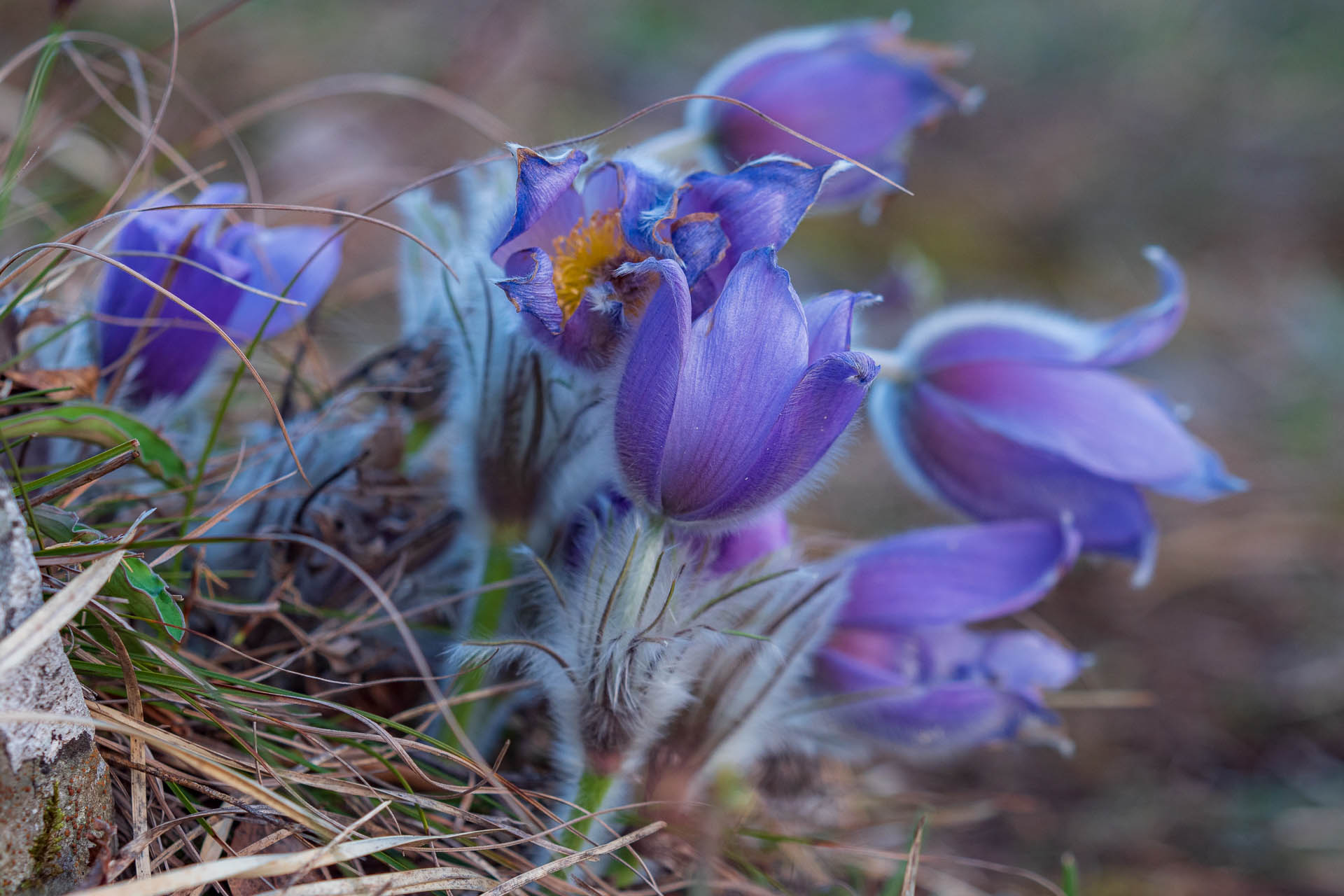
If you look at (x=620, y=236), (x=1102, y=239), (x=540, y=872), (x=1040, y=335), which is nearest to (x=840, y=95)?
(x=1040, y=335)

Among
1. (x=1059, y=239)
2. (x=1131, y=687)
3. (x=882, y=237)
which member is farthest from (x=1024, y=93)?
(x=1131, y=687)

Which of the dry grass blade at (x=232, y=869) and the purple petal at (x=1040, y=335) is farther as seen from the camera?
the purple petal at (x=1040, y=335)

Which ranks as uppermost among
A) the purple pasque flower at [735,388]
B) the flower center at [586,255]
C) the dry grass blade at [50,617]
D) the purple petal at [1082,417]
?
the flower center at [586,255]

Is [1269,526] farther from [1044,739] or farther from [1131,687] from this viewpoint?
[1044,739]

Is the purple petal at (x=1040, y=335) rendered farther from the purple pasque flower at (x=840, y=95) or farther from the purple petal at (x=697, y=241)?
the purple petal at (x=697, y=241)

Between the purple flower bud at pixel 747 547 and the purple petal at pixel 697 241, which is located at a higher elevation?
the purple petal at pixel 697 241

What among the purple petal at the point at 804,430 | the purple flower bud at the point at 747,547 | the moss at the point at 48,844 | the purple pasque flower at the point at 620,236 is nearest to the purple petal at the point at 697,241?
the purple pasque flower at the point at 620,236

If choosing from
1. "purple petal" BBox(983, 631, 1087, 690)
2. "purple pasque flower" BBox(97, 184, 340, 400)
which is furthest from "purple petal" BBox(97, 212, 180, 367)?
"purple petal" BBox(983, 631, 1087, 690)
